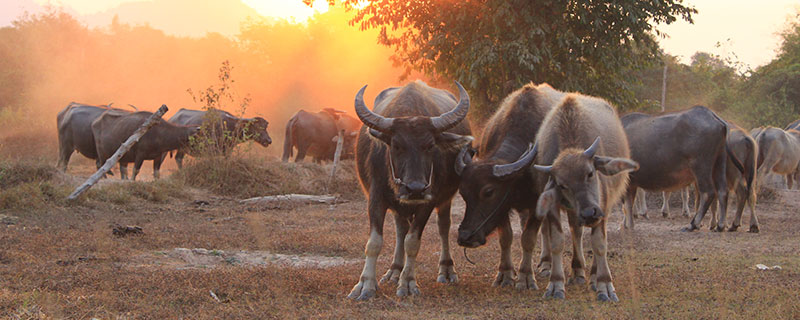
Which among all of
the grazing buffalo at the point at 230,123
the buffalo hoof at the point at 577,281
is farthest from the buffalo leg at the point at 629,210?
the grazing buffalo at the point at 230,123

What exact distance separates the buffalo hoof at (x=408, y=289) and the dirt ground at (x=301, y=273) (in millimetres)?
92

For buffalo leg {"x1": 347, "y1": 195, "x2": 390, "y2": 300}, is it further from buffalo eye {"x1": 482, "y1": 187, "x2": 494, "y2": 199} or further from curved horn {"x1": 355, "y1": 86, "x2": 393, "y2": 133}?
buffalo eye {"x1": 482, "y1": 187, "x2": 494, "y2": 199}

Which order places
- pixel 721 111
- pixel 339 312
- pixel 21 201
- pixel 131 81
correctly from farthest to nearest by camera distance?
pixel 131 81 → pixel 721 111 → pixel 21 201 → pixel 339 312

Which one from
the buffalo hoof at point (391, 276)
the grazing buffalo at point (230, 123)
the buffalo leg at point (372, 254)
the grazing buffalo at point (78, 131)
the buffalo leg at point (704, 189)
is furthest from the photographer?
the grazing buffalo at point (78, 131)

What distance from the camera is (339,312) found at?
4785 mm

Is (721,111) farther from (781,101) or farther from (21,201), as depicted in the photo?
(21,201)

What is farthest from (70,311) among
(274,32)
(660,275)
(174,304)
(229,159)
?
(274,32)

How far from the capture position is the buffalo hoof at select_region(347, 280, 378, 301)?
5376 millimetres

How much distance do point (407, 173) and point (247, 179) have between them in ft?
33.5

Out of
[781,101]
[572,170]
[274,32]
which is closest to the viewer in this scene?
[572,170]

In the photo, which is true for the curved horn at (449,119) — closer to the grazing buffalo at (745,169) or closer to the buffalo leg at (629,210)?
the buffalo leg at (629,210)

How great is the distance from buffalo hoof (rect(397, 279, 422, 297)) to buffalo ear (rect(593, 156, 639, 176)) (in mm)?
1797

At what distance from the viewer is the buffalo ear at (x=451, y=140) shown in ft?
18.4

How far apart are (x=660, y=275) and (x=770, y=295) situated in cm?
122
